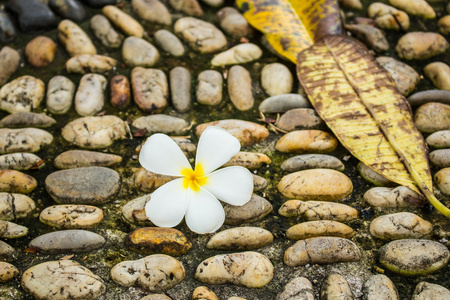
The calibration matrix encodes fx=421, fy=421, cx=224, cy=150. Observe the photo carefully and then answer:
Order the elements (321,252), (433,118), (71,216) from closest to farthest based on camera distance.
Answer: (321,252) → (71,216) → (433,118)

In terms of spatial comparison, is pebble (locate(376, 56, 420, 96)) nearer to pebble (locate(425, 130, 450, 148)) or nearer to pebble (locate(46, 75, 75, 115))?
pebble (locate(425, 130, 450, 148))

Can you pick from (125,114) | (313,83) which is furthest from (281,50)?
(125,114)

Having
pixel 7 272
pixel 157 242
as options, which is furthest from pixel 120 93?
pixel 7 272

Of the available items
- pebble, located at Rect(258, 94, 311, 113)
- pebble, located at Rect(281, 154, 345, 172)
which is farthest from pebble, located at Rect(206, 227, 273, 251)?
pebble, located at Rect(258, 94, 311, 113)

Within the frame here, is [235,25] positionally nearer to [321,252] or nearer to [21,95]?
[21,95]

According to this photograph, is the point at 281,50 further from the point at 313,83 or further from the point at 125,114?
the point at 125,114

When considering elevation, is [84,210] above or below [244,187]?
below
